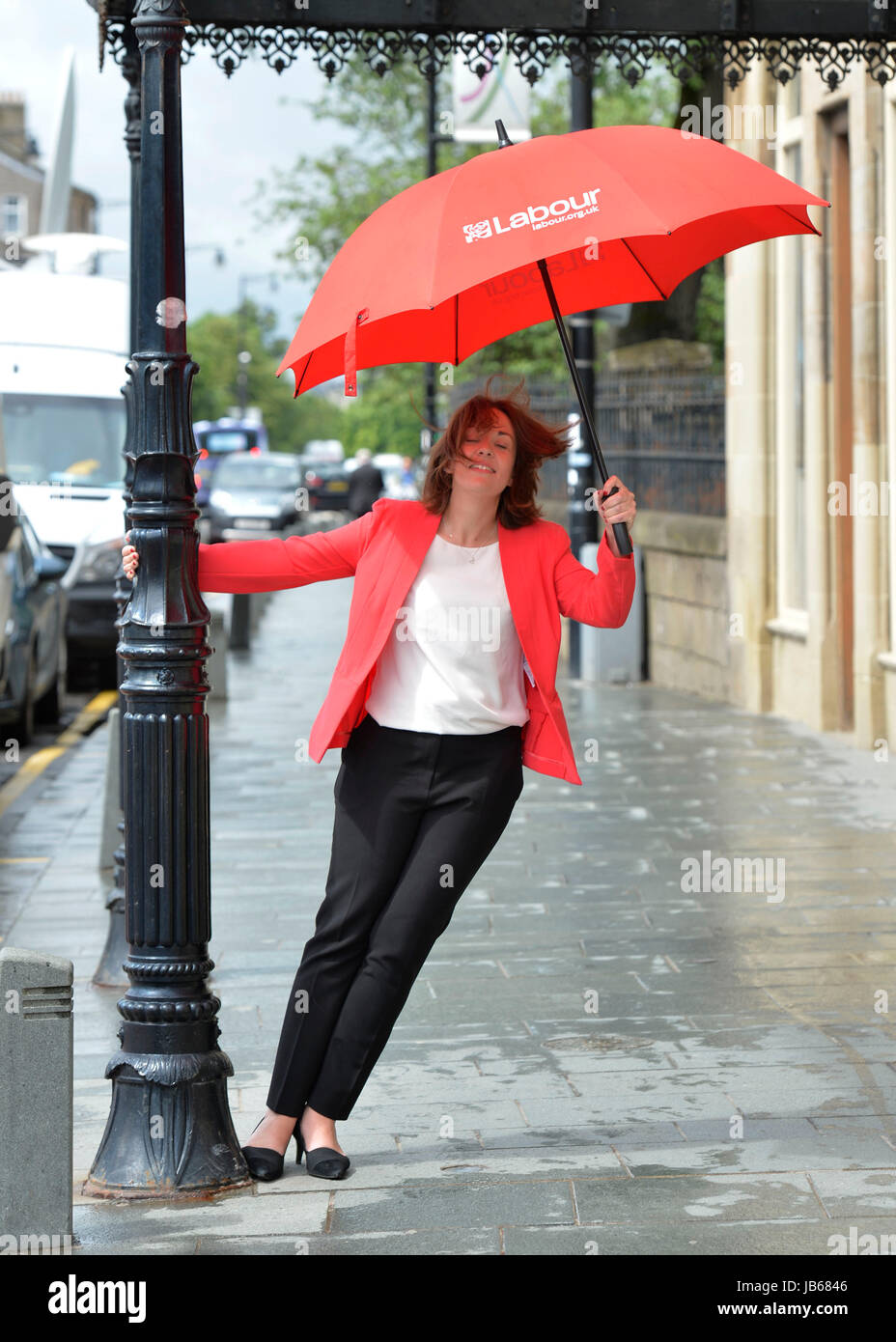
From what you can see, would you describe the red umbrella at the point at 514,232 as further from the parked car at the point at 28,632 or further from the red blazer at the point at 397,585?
the parked car at the point at 28,632

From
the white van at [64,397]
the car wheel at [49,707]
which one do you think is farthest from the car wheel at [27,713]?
the white van at [64,397]

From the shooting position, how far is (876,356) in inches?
476

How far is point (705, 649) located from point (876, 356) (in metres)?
3.95

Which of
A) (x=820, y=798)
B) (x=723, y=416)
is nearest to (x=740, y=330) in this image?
(x=723, y=416)

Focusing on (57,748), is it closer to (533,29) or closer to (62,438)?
(62,438)

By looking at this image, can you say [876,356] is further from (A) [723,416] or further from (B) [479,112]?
(B) [479,112]

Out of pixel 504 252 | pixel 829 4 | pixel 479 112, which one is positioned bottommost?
pixel 504 252

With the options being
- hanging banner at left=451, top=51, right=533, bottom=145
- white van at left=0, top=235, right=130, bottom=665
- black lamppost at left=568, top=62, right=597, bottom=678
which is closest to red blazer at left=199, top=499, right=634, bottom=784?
black lamppost at left=568, top=62, right=597, bottom=678

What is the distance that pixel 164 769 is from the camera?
4711 mm

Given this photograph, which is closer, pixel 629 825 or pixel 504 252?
pixel 504 252

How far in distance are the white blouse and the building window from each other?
276 feet

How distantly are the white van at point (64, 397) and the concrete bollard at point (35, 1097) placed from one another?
45.0 ft

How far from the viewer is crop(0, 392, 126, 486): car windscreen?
18078mm

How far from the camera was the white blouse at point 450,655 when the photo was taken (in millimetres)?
4727
